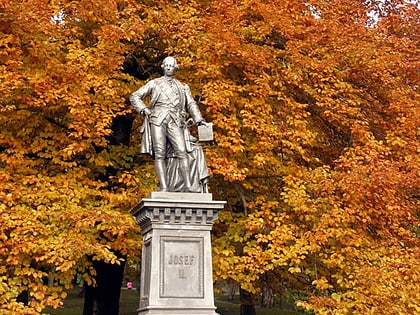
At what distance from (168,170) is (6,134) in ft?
13.7

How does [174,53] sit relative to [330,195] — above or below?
above

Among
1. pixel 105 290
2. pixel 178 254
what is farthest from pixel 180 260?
pixel 105 290

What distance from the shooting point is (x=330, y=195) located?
11641mm

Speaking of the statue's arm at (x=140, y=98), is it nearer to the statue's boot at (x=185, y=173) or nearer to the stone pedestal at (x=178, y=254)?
the statue's boot at (x=185, y=173)

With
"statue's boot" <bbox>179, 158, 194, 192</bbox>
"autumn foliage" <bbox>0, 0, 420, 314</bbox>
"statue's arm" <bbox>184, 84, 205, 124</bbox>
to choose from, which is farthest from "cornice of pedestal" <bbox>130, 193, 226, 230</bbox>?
"autumn foliage" <bbox>0, 0, 420, 314</bbox>

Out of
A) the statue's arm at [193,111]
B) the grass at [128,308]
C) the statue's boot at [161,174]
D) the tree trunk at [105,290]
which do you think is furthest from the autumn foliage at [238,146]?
the grass at [128,308]

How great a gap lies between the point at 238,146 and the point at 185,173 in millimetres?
3001

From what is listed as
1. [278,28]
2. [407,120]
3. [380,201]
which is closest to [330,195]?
[380,201]

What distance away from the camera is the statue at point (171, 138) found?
879cm

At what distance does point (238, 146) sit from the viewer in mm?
11594

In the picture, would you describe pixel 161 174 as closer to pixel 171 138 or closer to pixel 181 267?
pixel 171 138

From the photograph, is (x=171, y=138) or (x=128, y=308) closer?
(x=171, y=138)

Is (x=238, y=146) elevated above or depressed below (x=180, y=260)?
above

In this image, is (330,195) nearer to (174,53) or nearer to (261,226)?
(261,226)
